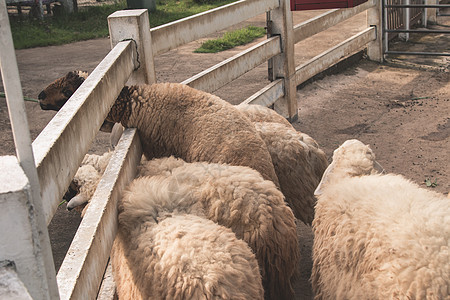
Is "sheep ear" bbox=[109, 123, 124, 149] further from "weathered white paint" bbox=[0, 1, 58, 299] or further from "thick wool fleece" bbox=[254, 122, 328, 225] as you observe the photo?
"weathered white paint" bbox=[0, 1, 58, 299]

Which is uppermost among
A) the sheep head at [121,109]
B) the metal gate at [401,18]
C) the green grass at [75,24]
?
the sheep head at [121,109]

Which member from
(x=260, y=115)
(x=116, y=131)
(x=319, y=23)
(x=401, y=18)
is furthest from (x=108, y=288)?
(x=401, y=18)

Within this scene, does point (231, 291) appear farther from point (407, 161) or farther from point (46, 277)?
point (407, 161)

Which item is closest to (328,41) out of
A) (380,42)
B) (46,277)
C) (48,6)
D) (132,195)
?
(380,42)

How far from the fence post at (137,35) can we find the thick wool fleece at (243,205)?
1185 millimetres

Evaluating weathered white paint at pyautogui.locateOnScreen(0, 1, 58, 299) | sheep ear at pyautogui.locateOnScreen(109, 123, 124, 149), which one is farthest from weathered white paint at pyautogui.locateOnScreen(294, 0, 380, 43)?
weathered white paint at pyautogui.locateOnScreen(0, 1, 58, 299)

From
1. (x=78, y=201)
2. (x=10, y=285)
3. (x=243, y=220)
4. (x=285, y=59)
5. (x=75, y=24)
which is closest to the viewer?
(x=10, y=285)

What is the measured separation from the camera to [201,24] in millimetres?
4906

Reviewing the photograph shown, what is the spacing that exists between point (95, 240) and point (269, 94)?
4.19m

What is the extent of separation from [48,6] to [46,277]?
44.3 ft

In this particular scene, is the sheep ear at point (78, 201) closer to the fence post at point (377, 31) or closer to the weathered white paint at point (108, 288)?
the weathered white paint at point (108, 288)

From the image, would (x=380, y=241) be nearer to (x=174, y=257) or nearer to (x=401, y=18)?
(x=174, y=257)

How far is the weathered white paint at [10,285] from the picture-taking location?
123 centimetres

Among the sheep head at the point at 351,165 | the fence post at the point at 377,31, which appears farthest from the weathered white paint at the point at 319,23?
the sheep head at the point at 351,165
